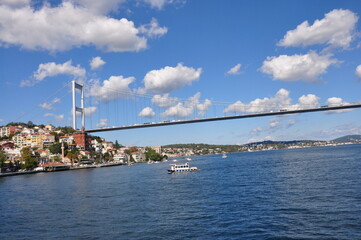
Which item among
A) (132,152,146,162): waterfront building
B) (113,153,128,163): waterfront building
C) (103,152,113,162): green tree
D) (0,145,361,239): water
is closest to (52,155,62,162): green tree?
(103,152,113,162): green tree

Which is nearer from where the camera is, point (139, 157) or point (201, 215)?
point (201, 215)

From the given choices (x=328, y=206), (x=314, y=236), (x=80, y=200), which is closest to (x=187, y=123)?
(x=80, y=200)

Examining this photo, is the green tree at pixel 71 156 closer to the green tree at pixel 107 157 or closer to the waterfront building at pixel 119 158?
the green tree at pixel 107 157

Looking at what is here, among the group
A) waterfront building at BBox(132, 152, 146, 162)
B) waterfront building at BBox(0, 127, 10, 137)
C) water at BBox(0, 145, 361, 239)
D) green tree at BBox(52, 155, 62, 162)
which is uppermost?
waterfront building at BBox(0, 127, 10, 137)

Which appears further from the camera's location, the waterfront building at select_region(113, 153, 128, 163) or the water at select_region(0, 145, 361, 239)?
the waterfront building at select_region(113, 153, 128, 163)

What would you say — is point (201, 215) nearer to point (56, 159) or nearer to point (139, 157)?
point (56, 159)

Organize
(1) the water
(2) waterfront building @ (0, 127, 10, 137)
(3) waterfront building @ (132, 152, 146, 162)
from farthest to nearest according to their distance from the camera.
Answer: (3) waterfront building @ (132, 152, 146, 162) < (2) waterfront building @ (0, 127, 10, 137) < (1) the water

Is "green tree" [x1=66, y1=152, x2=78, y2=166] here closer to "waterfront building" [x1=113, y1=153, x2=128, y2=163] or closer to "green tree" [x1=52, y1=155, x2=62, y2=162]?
"green tree" [x1=52, y1=155, x2=62, y2=162]

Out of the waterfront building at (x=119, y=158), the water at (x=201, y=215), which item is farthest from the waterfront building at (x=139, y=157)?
the water at (x=201, y=215)

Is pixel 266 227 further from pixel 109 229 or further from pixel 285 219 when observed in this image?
pixel 109 229

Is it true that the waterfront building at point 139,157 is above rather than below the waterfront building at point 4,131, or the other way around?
below

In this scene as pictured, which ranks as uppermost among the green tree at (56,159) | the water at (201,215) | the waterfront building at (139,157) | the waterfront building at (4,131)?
the waterfront building at (4,131)

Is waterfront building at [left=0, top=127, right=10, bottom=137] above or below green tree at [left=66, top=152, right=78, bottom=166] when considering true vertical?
above

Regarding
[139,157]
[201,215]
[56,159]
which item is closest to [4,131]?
[139,157]
